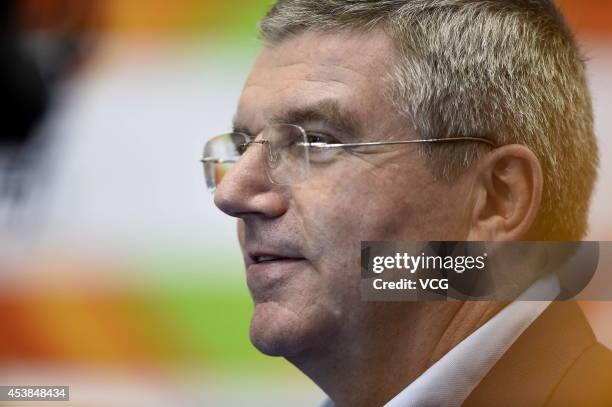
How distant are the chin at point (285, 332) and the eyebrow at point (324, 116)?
35 cm

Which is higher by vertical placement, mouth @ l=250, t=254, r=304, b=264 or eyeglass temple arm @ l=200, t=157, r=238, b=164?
eyeglass temple arm @ l=200, t=157, r=238, b=164

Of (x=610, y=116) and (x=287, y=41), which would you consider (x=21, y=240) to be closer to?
(x=287, y=41)

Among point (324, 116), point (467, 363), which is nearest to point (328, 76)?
point (324, 116)

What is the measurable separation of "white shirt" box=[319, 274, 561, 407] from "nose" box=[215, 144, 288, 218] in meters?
0.42

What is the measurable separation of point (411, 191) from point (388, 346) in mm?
300

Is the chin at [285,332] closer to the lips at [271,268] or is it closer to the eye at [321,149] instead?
the lips at [271,268]

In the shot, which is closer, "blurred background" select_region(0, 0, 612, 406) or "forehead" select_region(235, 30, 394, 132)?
"forehead" select_region(235, 30, 394, 132)

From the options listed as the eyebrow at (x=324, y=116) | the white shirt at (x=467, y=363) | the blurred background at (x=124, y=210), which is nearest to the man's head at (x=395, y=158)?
the eyebrow at (x=324, y=116)

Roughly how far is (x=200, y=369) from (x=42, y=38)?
84 centimetres

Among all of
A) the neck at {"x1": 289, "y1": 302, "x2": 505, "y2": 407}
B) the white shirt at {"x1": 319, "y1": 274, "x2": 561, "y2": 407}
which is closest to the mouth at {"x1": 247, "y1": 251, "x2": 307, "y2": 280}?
the neck at {"x1": 289, "y1": 302, "x2": 505, "y2": 407}

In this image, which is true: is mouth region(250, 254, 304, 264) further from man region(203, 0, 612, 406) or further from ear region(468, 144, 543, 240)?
ear region(468, 144, 543, 240)

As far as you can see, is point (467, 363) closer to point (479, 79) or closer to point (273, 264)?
point (273, 264)

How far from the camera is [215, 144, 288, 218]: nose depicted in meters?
1.66

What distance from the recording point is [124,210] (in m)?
1.99
